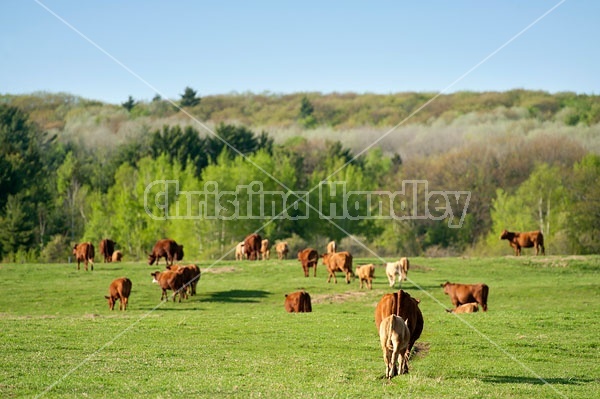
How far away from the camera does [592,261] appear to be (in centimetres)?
4194

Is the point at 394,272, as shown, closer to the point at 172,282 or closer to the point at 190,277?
the point at 190,277

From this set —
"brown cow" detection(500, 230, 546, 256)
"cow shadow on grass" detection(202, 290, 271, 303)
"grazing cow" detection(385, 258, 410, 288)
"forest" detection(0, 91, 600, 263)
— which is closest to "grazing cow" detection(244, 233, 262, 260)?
"forest" detection(0, 91, 600, 263)

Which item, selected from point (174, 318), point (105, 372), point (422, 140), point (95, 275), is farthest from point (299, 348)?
point (422, 140)

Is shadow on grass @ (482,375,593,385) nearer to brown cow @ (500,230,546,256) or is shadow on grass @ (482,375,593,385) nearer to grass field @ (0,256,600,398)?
grass field @ (0,256,600,398)

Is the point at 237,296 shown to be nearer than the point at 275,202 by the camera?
Yes

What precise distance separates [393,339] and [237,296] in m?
19.5

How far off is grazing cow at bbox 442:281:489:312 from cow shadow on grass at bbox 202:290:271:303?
812 cm

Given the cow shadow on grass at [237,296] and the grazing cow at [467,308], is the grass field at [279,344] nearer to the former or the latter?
the cow shadow on grass at [237,296]

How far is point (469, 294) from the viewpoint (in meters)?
29.9

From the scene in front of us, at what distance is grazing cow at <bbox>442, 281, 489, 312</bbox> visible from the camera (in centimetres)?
2956

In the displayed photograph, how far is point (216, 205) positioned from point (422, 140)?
102820 millimetres

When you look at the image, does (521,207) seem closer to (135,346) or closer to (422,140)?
(135,346)

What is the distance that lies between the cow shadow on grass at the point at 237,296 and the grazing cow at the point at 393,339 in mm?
17742

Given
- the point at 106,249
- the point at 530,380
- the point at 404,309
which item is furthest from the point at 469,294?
the point at 106,249
